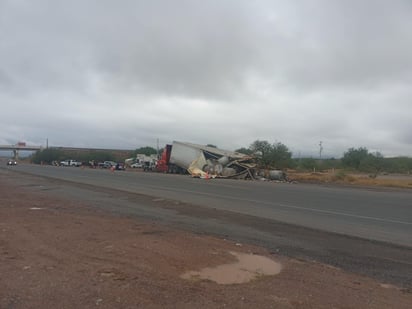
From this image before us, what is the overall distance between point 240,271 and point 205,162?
55.0m

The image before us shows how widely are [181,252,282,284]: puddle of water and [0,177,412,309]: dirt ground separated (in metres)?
0.14

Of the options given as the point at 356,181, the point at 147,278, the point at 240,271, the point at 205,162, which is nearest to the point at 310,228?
the point at 240,271

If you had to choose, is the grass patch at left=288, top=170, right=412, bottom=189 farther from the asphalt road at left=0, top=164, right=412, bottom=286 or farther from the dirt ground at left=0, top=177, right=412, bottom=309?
the dirt ground at left=0, top=177, right=412, bottom=309

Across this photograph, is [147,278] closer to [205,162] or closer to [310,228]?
[310,228]

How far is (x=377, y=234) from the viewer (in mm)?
13570

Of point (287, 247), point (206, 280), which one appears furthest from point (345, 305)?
point (287, 247)

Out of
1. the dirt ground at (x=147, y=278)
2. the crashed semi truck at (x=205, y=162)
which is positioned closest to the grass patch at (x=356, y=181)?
the crashed semi truck at (x=205, y=162)

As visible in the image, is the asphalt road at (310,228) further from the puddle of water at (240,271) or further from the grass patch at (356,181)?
the grass patch at (356,181)

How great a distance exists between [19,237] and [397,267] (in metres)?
7.77

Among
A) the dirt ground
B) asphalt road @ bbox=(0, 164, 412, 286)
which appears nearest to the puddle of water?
the dirt ground

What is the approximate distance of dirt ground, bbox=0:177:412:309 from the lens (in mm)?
5777

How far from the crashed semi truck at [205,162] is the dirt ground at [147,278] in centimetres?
4652

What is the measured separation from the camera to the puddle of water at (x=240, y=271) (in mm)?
7047

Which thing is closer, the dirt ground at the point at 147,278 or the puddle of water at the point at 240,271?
the dirt ground at the point at 147,278
